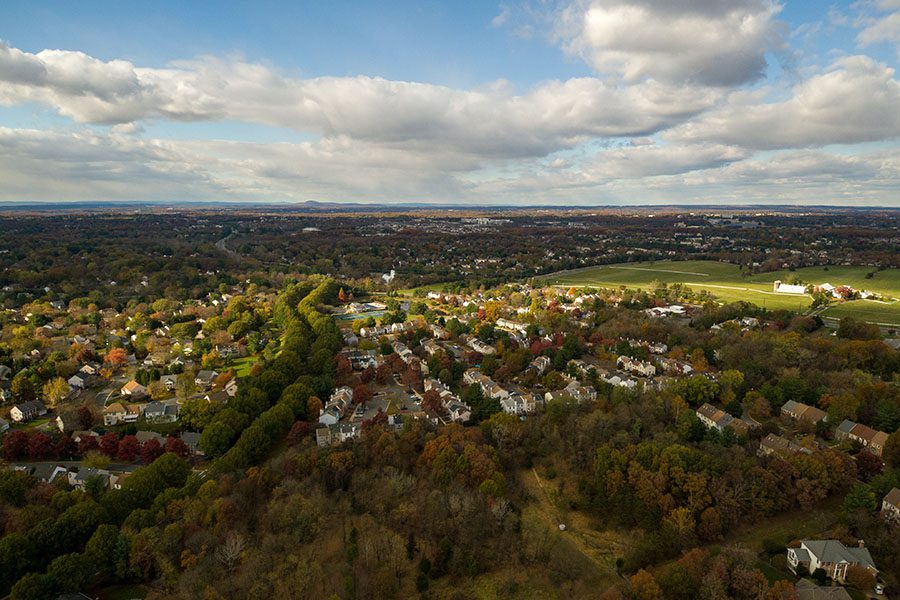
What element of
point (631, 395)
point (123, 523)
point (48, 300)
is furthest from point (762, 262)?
point (48, 300)

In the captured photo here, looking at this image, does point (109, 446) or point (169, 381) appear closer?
point (109, 446)

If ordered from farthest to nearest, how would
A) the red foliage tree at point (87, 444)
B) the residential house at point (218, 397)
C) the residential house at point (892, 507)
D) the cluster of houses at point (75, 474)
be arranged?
1. the residential house at point (218, 397)
2. the red foliage tree at point (87, 444)
3. the cluster of houses at point (75, 474)
4. the residential house at point (892, 507)

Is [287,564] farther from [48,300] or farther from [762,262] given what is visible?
[762,262]

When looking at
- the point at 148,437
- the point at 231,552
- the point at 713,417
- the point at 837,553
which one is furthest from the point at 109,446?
the point at 837,553

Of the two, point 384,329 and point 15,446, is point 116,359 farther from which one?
point 384,329

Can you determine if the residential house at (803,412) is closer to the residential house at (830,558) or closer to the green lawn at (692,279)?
the residential house at (830,558)

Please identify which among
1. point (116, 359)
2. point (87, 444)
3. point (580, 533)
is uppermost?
point (116, 359)

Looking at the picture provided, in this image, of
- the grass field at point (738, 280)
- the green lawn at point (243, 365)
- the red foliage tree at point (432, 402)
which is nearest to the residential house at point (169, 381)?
the green lawn at point (243, 365)
